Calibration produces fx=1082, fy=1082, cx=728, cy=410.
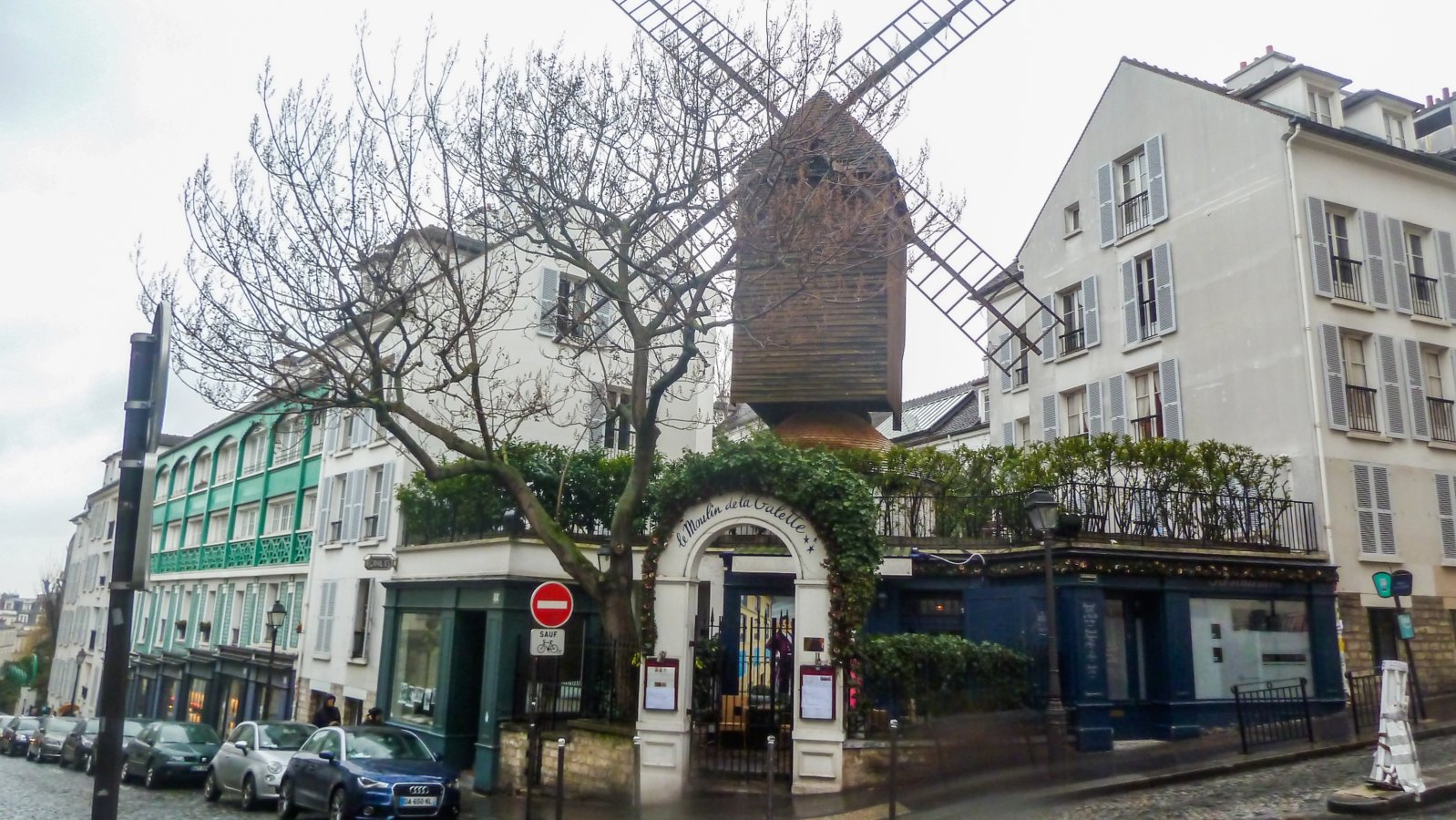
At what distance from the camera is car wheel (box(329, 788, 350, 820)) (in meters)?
13.8

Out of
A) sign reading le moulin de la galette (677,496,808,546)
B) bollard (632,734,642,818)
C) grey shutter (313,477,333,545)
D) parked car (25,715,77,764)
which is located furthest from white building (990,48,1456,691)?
parked car (25,715,77,764)

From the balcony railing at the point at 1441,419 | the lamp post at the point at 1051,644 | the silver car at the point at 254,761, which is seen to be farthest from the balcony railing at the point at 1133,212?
the silver car at the point at 254,761

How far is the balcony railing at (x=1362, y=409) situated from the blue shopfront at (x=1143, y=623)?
12.5ft

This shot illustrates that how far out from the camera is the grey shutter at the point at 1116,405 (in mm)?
24828

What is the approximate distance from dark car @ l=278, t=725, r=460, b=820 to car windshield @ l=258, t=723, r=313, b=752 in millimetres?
2444

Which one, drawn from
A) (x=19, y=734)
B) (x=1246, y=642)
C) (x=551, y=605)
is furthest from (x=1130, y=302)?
(x=19, y=734)

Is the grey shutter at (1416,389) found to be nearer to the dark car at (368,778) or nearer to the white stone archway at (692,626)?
the white stone archway at (692,626)

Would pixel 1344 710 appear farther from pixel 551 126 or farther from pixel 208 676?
pixel 208 676

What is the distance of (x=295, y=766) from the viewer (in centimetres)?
1562

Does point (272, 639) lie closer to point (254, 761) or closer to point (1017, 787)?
point (254, 761)

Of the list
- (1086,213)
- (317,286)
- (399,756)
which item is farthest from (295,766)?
(1086,213)

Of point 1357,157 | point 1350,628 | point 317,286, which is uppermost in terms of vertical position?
point 1357,157

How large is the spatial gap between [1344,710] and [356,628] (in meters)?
21.8

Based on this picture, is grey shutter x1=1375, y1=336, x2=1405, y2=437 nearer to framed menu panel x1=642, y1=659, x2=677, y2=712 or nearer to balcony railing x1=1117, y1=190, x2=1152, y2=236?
balcony railing x1=1117, y1=190, x2=1152, y2=236
